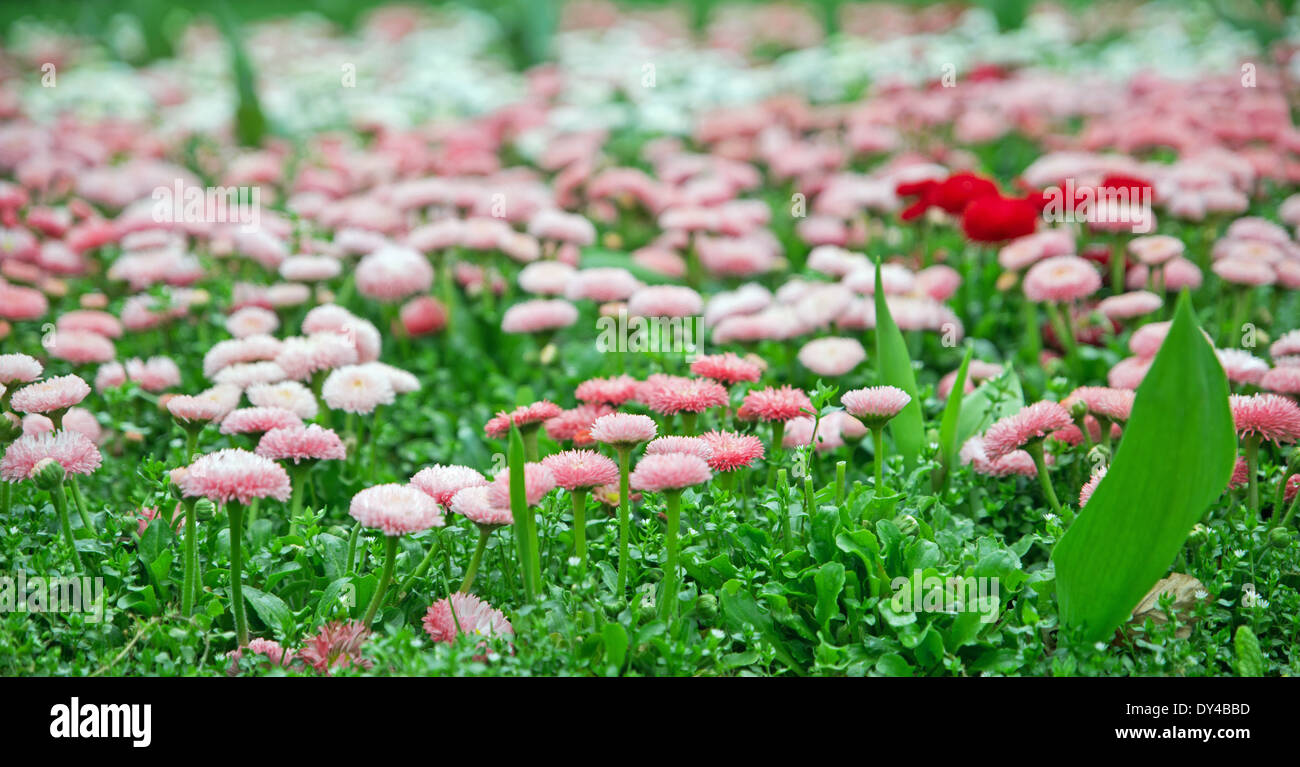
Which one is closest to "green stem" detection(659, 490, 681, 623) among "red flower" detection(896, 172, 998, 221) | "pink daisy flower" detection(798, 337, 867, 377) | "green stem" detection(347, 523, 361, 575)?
"green stem" detection(347, 523, 361, 575)

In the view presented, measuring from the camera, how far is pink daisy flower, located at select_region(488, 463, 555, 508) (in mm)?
1673

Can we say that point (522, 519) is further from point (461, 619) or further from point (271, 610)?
point (271, 610)

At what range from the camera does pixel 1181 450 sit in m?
1.55

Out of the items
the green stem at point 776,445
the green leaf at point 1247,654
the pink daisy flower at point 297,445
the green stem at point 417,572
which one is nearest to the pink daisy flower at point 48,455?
the pink daisy flower at point 297,445

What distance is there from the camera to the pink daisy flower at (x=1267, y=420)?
1936 millimetres

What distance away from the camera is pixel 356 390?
2.22 metres

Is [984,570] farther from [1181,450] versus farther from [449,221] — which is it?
[449,221]

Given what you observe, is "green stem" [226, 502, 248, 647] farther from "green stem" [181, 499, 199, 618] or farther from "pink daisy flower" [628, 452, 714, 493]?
"pink daisy flower" [628, 452, 714, 493]

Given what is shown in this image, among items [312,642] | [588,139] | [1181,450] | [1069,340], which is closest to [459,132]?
[588,139]

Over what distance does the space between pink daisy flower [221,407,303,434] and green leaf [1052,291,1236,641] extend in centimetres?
142

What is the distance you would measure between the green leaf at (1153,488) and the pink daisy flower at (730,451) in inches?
21.1

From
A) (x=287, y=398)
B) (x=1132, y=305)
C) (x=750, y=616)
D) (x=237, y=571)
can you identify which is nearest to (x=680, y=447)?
(x=750, y=616)

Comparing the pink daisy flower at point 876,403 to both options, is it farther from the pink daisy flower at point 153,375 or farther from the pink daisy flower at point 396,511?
the pink daisy flower at point 153,375
